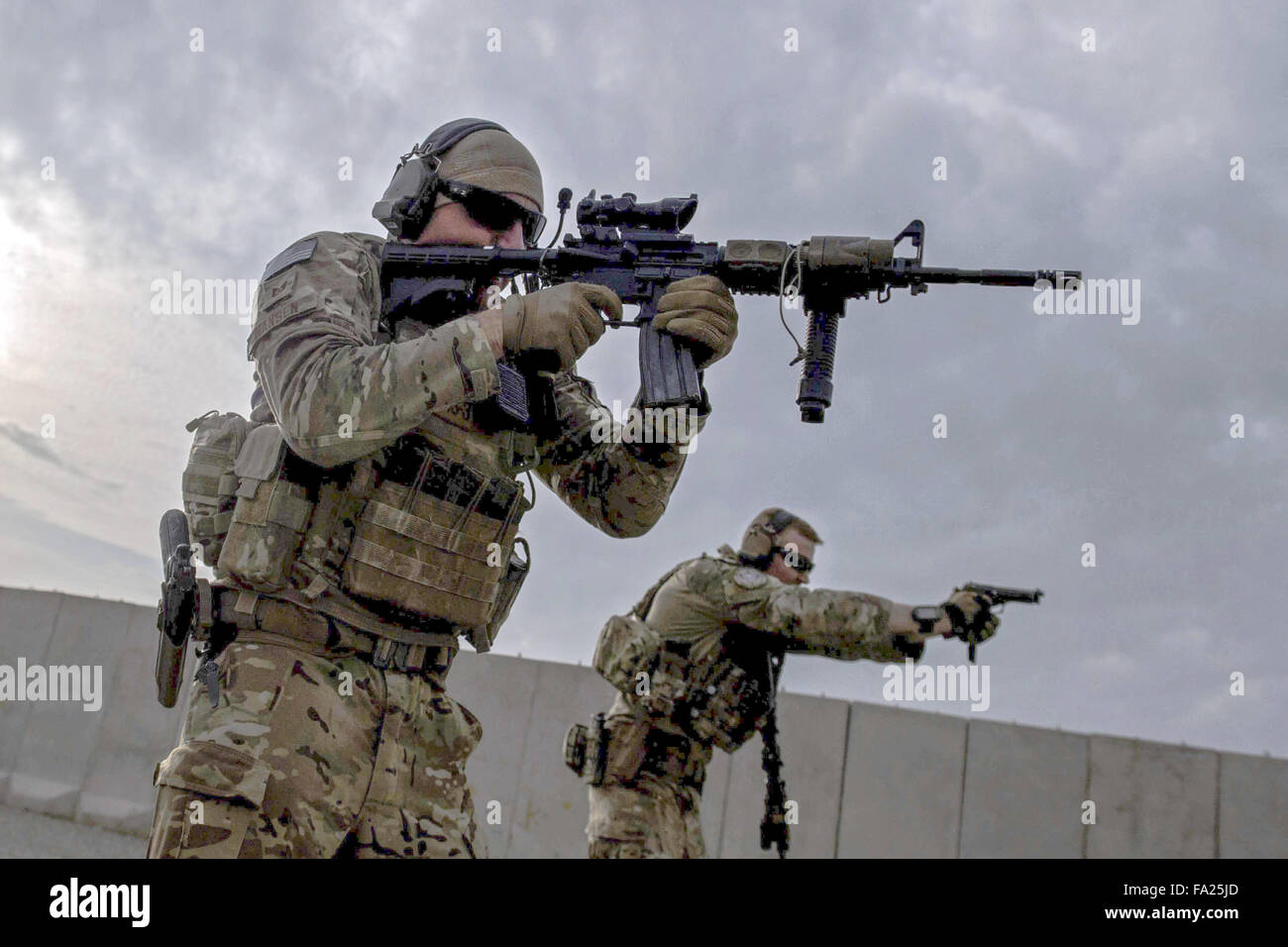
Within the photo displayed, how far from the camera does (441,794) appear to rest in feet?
7.83

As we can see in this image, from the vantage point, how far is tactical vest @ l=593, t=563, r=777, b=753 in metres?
5.00

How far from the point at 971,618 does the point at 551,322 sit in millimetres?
3401

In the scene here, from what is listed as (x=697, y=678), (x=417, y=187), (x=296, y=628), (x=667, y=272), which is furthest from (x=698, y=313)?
(x=697, y=678)

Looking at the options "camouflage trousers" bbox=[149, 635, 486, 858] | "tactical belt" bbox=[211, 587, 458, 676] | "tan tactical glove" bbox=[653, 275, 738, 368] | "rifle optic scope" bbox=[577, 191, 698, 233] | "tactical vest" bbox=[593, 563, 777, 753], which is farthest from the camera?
"tactical vest" bbox=[593, 563, 777, 753]

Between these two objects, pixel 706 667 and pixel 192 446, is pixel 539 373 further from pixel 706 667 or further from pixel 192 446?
pixel 706 667

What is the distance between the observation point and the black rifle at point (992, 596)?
5074 mm

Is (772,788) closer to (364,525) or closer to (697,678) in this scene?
(697,678)

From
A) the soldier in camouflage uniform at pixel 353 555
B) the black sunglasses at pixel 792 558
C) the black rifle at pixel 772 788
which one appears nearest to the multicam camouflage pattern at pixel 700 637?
the black rifle at pixel 772 788

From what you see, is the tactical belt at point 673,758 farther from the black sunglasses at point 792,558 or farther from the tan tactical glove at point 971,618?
the tan tactical glove at point 971,618

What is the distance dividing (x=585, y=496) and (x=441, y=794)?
941 millimetres

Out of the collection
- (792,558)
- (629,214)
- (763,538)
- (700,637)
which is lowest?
Result: (700,637)

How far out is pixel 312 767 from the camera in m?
2.20

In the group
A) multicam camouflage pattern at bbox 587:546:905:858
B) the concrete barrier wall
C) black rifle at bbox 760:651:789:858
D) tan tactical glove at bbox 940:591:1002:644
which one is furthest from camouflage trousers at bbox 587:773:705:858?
the concrete barrier wall

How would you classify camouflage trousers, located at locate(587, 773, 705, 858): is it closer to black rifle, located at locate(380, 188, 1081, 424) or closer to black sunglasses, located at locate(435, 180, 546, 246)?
black rifle, located at locate(380, 188, 1081, 424)
